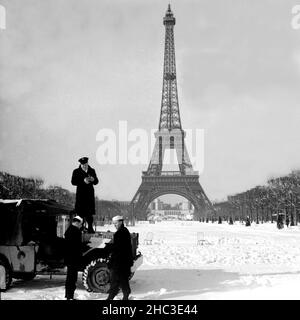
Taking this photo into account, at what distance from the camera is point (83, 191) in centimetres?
975

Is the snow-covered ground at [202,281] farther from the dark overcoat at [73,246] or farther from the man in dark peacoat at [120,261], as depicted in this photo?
the man in dark peacoat at [120,261]

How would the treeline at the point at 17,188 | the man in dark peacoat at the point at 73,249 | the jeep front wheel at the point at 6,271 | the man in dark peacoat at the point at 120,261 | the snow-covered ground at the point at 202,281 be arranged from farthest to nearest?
the treeline at the point at 17,188
the jeep front wheel at the point at 6,271
the snow-covered ground at the point at 202,281
the man in dark peacoat at the point at 73,249
the man in dark peacoat at the point at 120,261

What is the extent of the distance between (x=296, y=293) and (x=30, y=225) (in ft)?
17.7

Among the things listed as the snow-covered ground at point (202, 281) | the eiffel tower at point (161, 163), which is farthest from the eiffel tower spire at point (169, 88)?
the snow-covered ground at point (202, 281)

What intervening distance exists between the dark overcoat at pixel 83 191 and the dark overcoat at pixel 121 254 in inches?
79.5

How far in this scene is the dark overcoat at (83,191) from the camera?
31.6ft

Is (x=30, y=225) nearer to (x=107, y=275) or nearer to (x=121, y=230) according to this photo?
(x=107, y=275)

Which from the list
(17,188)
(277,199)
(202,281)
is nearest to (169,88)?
(277,199)

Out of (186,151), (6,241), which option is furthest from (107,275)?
(186,151)

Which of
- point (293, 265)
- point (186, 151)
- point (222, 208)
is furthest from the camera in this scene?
point (222, 208)

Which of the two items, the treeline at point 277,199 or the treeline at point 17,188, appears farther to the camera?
the treeline at point 277,199

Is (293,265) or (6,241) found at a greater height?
(6,241)
